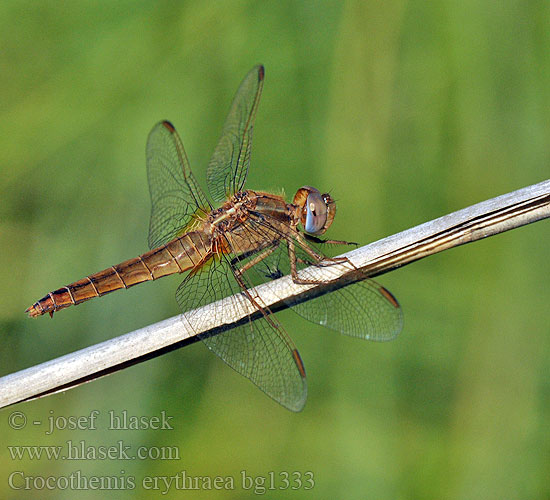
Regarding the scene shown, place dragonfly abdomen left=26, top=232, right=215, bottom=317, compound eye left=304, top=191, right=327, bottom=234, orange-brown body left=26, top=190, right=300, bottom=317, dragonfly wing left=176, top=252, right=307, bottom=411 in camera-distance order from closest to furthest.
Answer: dragonfly wing left=176, top=252, right=307, bottom=411
dragonfly abdomen left=26, top=232, right=215, bottom=317
orange-brown body left=26, top=190, right=300, bottom=317
compound eye left=304, top=191, right=327, bottom=234

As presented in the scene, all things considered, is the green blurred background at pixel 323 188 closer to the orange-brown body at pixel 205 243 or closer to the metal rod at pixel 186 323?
the orange-brown body at pixel 205 243

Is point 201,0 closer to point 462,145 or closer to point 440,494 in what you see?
point 462,145

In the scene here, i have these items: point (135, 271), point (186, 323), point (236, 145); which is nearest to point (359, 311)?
point (186, 323)

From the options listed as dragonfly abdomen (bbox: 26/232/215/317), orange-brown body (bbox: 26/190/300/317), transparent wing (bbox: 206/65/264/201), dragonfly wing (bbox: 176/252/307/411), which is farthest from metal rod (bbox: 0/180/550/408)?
transparent wing (bbox: 206/65/264/201)

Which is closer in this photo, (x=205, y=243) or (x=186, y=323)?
(x=186, y=323)

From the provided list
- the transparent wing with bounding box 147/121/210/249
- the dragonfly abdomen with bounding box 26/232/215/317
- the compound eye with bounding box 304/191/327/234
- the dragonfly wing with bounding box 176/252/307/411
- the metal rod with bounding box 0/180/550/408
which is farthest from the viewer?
the transparent wing with bounding box 147/121/210/249

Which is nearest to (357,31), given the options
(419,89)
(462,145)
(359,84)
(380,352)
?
(359,84)

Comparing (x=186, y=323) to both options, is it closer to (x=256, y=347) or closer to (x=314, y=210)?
(x=256, y=347)

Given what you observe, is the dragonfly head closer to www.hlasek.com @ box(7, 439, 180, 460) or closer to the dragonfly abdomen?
the dragonfly abdomen
